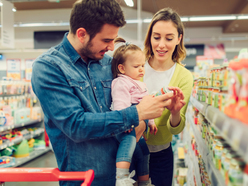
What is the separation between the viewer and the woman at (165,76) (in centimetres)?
182

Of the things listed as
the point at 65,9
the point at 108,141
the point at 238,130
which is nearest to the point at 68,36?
the point at 108,141

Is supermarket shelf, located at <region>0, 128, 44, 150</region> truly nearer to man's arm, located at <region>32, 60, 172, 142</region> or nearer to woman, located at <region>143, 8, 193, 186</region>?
woman, located at <region>143, 8, 193, 186</region>

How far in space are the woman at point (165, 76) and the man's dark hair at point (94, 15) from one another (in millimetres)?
568

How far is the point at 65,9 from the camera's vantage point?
456 inches

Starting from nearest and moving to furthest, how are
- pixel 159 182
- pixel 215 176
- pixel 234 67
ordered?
pixel 234 67
pixel 215 176
pixel 159 182

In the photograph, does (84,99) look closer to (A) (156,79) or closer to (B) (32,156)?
(A) (156,79)

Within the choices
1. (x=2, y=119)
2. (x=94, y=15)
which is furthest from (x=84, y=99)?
(x=2, y=119)

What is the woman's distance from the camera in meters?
1.82

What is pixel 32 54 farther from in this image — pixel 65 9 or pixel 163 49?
pixel 163 49

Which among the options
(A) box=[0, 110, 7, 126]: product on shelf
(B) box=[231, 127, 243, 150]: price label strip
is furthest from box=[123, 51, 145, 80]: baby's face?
(A) box=[0, 110, 7, 126]: product on shelf

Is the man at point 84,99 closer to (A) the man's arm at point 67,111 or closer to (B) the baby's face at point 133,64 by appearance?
(A) the man's arm at point 67,111

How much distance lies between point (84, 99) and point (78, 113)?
0.12 m

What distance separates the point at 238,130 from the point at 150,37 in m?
1.48

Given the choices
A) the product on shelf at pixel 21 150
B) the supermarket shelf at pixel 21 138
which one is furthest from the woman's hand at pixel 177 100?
the product on shelf at pixel 21 150
